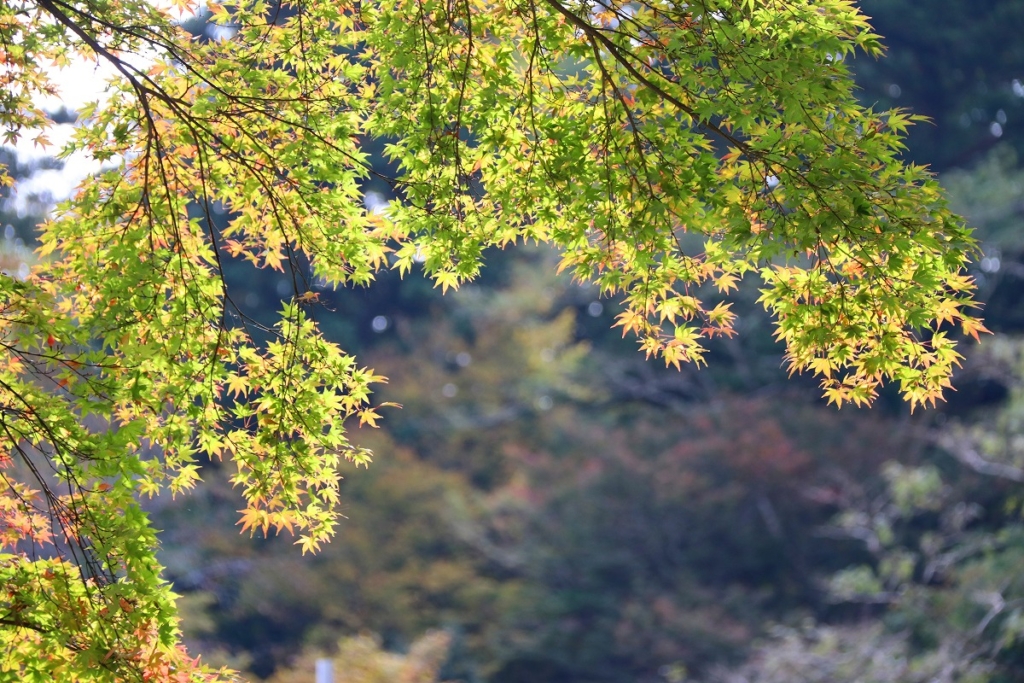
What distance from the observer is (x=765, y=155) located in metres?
2.63

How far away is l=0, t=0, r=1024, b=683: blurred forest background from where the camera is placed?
9.89 m

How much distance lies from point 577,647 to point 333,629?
2622mm

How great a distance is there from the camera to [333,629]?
1145 centimetres

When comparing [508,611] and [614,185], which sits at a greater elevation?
[508,611]

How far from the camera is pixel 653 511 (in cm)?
1134

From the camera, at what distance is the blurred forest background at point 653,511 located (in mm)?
9891

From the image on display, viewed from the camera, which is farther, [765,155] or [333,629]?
[333,629]

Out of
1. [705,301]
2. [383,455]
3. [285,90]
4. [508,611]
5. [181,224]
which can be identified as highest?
[705,301]

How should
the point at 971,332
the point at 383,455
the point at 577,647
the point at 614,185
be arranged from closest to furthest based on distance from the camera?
the point at 971,332
the point at 614,185
the point at 577,647
the point at 383,455

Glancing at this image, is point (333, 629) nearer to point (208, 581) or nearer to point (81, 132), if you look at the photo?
point (208, 581)

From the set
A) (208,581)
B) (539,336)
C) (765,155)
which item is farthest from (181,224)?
(539,336)

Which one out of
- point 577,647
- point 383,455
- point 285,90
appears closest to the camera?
point 285,90

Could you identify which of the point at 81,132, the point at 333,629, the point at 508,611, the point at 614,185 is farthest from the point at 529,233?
the point at 333,629

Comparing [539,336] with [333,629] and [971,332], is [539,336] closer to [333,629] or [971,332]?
[333,629]
